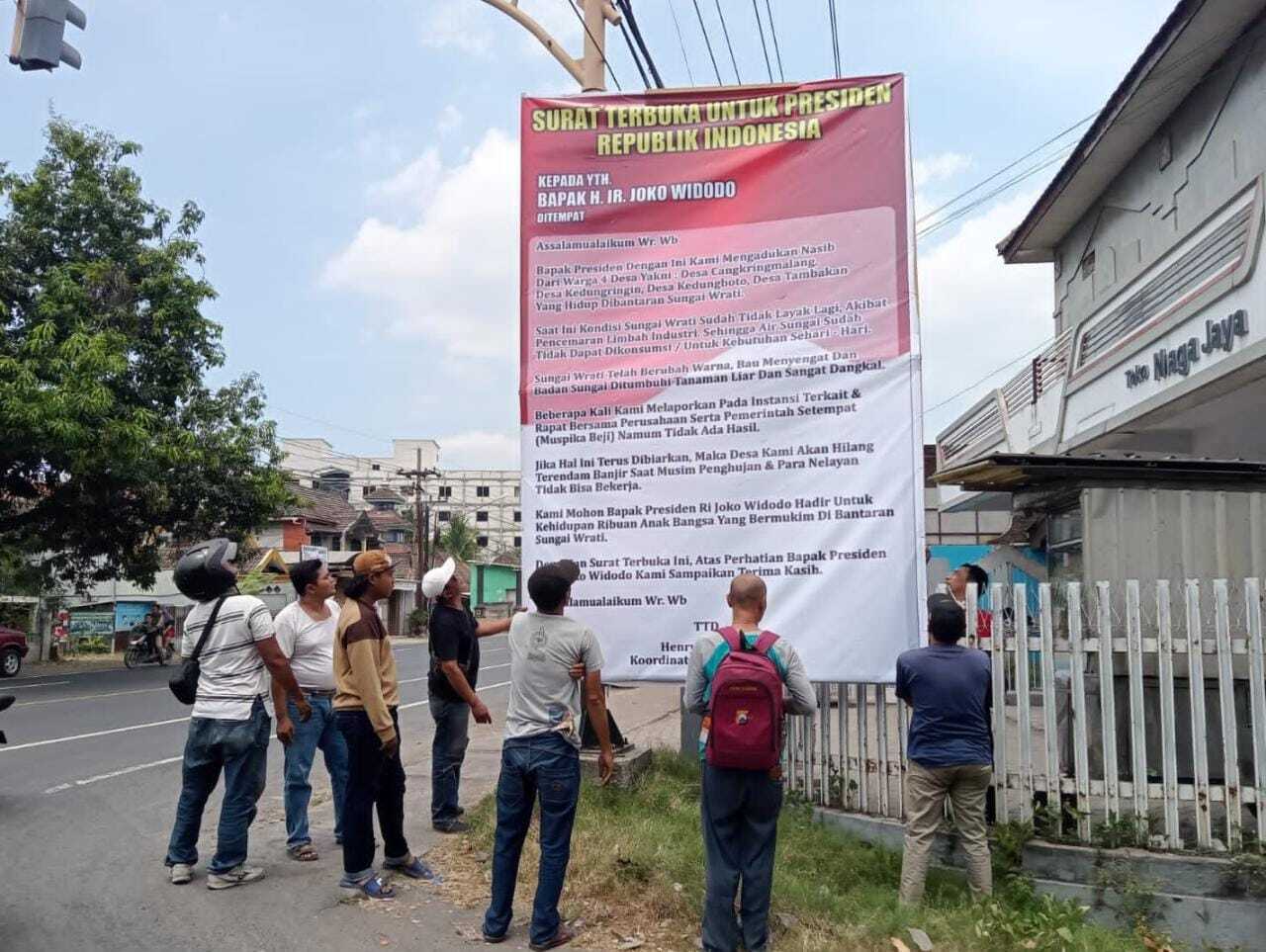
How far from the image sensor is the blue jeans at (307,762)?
6.17 m

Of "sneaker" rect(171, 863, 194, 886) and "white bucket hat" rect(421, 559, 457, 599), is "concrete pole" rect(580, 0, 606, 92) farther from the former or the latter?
"sneaker" rect(171, 863, 194, 886)

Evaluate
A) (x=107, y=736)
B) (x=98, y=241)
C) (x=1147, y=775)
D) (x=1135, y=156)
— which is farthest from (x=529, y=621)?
(x=98, y=241)

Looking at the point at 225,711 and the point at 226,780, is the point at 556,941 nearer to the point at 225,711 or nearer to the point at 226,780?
the point at 226,780

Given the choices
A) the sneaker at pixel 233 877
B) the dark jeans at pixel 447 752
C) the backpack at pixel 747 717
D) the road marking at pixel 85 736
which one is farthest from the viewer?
the road marking at pixel 85 736

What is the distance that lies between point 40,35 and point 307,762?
17.6ft

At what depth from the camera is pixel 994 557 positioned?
6867mm

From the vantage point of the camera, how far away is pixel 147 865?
607 centimetres

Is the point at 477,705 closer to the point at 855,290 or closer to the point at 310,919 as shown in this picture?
the point at 310,919

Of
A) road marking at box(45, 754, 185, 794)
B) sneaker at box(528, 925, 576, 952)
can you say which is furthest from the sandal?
road marking at box(45, 754, 185, 794)

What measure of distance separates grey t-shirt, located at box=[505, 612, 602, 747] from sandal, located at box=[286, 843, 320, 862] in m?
1.99

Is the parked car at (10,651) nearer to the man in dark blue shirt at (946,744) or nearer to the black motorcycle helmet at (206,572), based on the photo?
the black motorcycle helmet at (206,572)

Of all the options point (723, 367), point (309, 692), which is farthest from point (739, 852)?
point (309, 692)

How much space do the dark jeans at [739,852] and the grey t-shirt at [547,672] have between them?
70 cm

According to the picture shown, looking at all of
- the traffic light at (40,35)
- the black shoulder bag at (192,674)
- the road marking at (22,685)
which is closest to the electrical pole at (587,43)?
the traffic light at (40,35)
